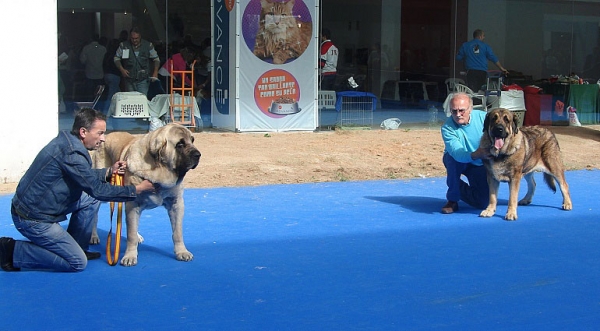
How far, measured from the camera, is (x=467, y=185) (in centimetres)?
955

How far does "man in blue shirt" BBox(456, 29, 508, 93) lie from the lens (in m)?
19.4

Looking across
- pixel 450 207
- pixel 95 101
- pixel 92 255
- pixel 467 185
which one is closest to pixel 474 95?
pixel 95 101

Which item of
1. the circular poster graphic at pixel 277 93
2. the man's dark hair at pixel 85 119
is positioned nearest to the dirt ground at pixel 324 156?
the circular poster graphic at pixel 277 93

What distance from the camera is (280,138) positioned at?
16.0 m

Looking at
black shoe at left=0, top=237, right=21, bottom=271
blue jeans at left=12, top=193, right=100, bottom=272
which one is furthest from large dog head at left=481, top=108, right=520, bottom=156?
black shoe at left=0, top=237, right=21, bottom=271

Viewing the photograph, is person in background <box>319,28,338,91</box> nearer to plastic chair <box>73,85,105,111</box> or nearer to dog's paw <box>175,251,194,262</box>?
plastic chair <box>73,85,105,111</box>

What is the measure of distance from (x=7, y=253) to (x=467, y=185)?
209 inches

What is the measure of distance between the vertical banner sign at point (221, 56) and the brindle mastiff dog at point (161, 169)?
393 inches

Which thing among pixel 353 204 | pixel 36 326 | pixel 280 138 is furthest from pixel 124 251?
pixel 280 138

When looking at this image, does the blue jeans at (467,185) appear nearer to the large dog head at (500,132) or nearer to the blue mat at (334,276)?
the blue mat at (334,276)

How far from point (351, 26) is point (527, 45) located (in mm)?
5136

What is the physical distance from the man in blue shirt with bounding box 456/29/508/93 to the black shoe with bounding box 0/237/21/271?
14.7m

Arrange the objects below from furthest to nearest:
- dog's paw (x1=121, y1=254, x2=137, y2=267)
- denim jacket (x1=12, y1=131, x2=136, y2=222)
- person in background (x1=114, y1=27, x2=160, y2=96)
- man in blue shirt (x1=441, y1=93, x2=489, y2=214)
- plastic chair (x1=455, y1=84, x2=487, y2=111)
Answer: plastic chair (x1=455, y1=84, x2=487, y2=111), person in background (x1=114, y1=27, x2=160, y2=96), man in blue shirt (x1=441, y1=93, x2=489, y2=214), dog's paw (x1=121, y1=254, x2=137, y2=267), denim jacket (x1=12, y1=131, x2=136, y2=222)

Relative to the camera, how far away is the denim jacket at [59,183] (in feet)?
20.7
